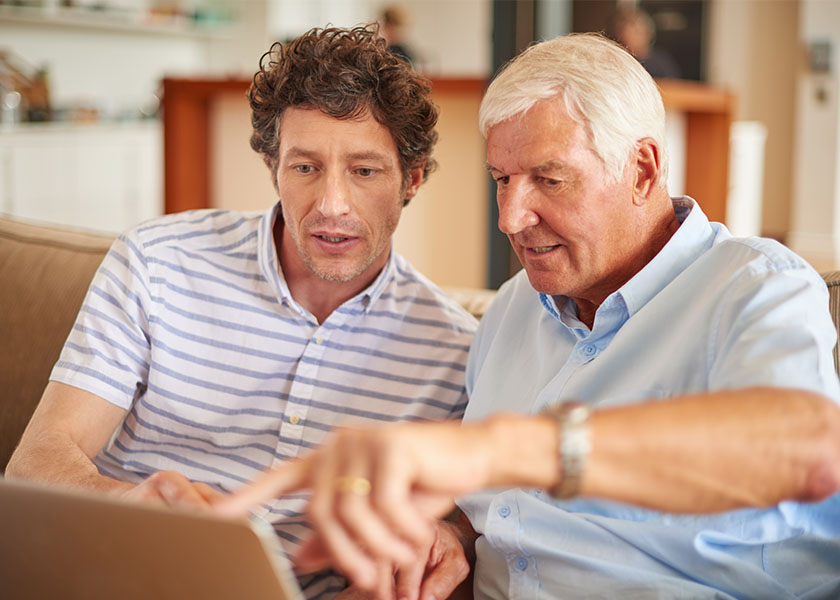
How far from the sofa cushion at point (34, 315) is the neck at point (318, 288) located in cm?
46

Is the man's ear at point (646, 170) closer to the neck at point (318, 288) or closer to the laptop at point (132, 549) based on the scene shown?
the neck at point (318, 288)

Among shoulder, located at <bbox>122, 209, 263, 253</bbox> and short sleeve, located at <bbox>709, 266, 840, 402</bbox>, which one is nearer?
short sleeve, located at <bbox>709, 266, 840, 402</bbox>

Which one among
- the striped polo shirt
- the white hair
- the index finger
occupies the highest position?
the white hair

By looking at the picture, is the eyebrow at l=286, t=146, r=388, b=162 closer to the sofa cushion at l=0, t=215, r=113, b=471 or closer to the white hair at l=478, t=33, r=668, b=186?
the white hair at l=478, t=33, r=668, b=186

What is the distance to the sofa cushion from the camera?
67.1 inches

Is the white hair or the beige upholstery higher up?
the white hair

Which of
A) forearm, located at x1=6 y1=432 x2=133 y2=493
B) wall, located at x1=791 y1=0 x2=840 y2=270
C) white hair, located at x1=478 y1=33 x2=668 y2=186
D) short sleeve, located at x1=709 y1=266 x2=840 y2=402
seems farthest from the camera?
wall, located at x1=791 y1=0 x2=840 y2=270

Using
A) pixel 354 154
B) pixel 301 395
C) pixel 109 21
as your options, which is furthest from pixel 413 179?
pixel 109 21

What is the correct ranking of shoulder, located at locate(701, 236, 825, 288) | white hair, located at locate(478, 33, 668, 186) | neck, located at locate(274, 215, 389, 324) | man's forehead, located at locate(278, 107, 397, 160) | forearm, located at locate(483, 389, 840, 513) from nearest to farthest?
1. forearm, located at locate(483, 389, 840, 513)
2. shoulder, located at locate(701, 236, 825, 288)
3. white hair, located at locate(478, 33, 668, 186)
4. man's forehead, located at locate(278, 107, 397, 160)
5. neck, located at locate(274, 215, 389, 324)

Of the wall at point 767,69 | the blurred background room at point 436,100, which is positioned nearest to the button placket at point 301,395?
the blurred background room at point 436,100

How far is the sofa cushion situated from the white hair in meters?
0.94

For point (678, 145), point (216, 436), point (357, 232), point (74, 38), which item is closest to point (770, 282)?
point (357, 232)

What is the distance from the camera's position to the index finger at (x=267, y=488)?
659 mm

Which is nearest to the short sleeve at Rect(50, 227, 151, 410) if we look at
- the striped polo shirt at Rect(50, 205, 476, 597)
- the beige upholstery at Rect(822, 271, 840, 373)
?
the striped polo shirt at Rect(50, 205, 476, 597)
